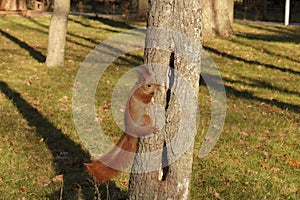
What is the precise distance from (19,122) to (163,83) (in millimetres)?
4139

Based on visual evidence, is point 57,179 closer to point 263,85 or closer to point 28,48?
point 263,85

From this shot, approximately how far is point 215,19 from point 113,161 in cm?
1563

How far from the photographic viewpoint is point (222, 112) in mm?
9000

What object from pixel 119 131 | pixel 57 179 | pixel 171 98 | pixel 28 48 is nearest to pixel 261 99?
pixel 119 131

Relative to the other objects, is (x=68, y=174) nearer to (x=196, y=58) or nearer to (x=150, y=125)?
(x=150, y=125)

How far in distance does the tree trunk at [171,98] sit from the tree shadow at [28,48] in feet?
30.8

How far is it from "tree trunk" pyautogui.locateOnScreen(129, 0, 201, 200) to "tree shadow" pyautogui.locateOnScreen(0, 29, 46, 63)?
9377 millimetres

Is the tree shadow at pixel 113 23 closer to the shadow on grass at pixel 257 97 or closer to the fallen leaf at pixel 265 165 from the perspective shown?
the shadow on grass at pixel 257 97

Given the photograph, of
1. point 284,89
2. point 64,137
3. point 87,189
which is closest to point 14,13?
point 284,89

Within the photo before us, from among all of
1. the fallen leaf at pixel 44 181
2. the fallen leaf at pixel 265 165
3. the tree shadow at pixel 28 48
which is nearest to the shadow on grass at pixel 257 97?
the fallen leaf at pixel 265 165

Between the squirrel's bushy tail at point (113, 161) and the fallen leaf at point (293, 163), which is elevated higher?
the squirrel's bushy tail at point (113, 161)

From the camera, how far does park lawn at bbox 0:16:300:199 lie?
5.57 metres

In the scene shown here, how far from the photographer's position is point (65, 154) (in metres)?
6.46

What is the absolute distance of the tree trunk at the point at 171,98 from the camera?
3.92 m
